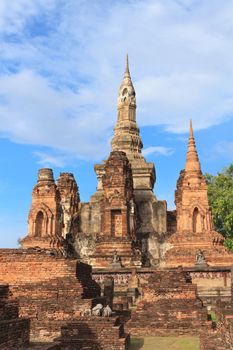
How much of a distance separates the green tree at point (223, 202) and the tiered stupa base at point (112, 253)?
10379 millimetres

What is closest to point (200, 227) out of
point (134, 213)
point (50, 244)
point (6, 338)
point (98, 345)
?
point (134, 213)

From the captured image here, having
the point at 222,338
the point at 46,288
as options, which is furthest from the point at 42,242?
the point at 222,338

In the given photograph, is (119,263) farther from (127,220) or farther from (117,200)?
(117,200)

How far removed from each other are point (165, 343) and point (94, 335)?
1.89 metres

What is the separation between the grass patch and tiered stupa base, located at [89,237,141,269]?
12.0 m

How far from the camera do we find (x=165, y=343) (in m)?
10.2

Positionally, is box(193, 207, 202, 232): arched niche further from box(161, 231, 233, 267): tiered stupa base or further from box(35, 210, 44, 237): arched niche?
box(35, 210, 44, 237): arched niche

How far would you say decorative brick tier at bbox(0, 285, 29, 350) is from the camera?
280 inches

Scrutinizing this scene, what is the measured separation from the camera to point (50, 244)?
25688 mm

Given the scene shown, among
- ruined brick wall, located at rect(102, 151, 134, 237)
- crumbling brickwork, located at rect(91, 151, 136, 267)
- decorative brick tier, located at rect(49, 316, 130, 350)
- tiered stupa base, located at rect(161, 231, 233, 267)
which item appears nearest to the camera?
decorative brick tier, located at rect(49, 316, 130, 350)

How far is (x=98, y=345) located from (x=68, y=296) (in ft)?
6.09

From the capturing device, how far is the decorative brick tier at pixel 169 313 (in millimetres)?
11508

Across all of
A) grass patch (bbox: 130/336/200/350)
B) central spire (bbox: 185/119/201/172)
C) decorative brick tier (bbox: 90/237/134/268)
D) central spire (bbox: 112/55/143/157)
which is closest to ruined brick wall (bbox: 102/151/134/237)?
decorative brick tier (bbox: 90/237/134/268)

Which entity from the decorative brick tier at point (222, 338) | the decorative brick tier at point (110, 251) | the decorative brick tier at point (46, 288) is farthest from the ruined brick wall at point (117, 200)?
the decorative brick tier at point (222, 338)
